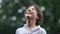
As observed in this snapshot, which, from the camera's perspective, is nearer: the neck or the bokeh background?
the neck

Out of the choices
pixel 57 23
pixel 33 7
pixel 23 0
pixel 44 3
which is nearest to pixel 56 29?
pixel 57 23

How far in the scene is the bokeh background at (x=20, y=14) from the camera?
9641mm

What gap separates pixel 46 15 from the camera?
33.5 feet

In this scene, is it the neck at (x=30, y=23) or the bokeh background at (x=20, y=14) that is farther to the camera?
the bokeh background at (x=20, y=14)

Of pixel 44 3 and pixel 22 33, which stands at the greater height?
pixel 22 33

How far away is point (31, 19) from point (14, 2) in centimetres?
866

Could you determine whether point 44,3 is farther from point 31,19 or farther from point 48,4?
point 31,19

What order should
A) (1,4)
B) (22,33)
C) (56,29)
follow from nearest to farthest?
(22,33) → (56,29) → (1,4)

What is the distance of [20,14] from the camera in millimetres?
10438

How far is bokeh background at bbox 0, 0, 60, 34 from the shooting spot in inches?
380

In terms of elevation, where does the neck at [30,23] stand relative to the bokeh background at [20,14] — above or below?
above

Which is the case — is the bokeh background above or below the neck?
below

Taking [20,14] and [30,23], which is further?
[20,14]

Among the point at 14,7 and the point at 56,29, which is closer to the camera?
the point at 56,29
